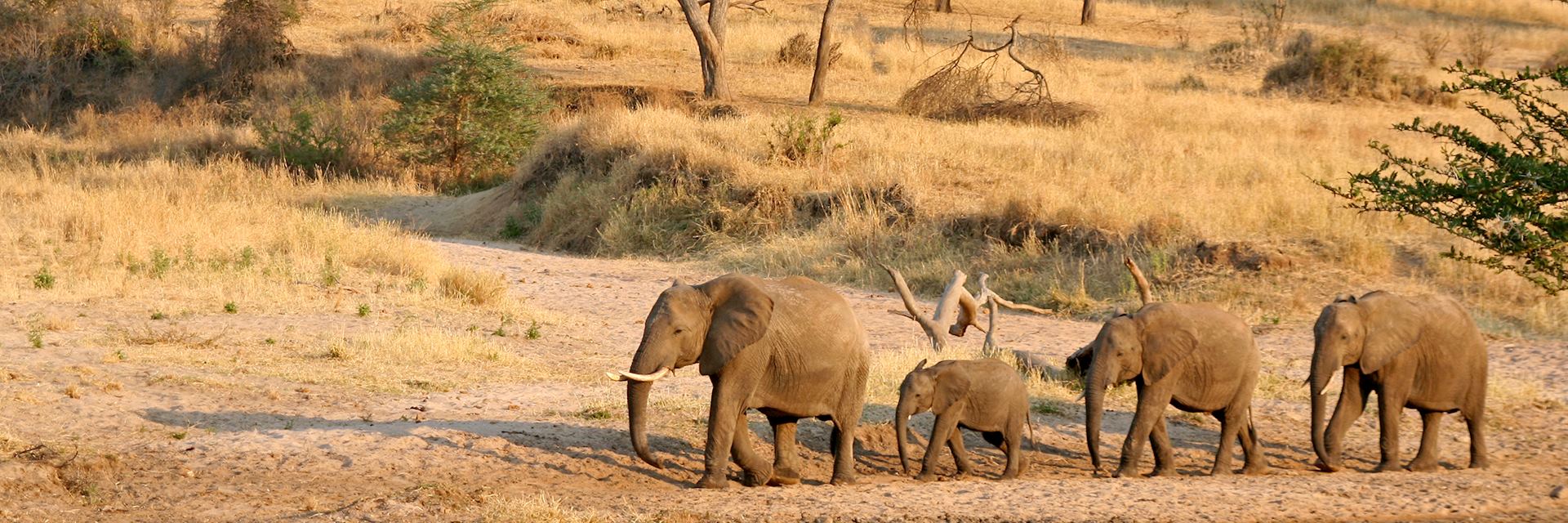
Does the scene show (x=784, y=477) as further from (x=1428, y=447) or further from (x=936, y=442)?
(x=1428, y=447)

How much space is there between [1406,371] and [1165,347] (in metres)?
1.72

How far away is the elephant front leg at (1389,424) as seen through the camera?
998cm

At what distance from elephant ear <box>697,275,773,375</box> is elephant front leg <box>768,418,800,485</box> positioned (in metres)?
0.91

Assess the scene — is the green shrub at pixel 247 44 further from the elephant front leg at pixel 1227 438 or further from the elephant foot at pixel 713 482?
the elephant front leg at pixel 1227 438

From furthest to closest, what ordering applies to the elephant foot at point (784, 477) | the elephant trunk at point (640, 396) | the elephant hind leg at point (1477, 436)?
the elephant hind leg at point (1477, 436) < the elephant foot at point (784, 477) < the elephant trunk at point (640, 396)

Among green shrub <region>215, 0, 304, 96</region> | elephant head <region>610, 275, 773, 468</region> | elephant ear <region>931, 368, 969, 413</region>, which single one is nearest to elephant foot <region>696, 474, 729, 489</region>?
elephant head <region>610, 275, 773, 468</region>

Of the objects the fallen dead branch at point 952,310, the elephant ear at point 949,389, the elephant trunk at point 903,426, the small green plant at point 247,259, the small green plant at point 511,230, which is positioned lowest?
the small green plant at point 511,230

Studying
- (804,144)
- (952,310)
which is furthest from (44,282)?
(804,144)

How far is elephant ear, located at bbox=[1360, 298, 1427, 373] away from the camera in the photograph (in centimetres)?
972

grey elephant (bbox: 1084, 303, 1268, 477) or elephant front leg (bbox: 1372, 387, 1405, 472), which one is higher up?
grey elephant (bbox: 1084, 303, 1268, 477)

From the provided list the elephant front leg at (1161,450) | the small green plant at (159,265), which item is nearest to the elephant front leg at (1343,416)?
the elephant front leg at (1161,450)

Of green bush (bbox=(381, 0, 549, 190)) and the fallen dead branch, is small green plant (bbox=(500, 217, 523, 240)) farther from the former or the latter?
the fallen dead branch

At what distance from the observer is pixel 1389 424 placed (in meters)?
10.0

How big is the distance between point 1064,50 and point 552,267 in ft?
65.1
